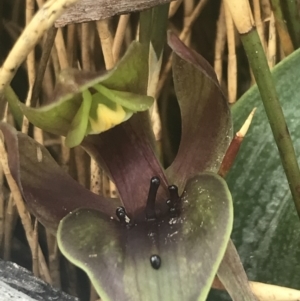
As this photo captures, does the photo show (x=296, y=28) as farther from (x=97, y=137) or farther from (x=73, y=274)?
(x=73, y=274)

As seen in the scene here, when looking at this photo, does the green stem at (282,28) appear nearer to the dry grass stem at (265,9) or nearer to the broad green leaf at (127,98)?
the dry grass stem at (265,9)

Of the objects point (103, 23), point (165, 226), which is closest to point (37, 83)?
point (103, 23)

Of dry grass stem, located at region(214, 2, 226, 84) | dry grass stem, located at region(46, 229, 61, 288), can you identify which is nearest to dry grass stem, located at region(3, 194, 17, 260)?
dry grass stem, located at region(46, 229, 61, 288)

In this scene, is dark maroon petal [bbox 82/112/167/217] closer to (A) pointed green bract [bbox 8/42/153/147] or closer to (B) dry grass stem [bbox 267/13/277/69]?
(A) pointed green bract [bbox 8/42/153/147]

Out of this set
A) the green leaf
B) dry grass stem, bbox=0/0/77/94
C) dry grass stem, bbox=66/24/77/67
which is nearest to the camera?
dry grass stem, bbox=0/0/77/94

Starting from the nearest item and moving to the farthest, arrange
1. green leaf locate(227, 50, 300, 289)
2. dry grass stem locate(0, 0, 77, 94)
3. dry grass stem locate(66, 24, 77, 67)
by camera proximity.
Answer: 1. dry grass stem locate(0, 0, 77, 94)
2. green leaf locate(227, 50, 300, 289)
3. dry grass stem locate(66, 24, 77, 67)

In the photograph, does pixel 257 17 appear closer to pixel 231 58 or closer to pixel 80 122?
pixel 231 58

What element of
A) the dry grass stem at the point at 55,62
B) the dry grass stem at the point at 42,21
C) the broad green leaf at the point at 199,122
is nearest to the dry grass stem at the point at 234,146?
the broad green leaf at the point at 199,122
